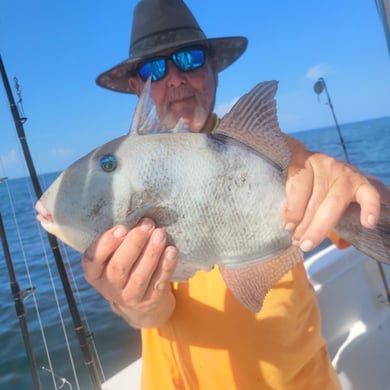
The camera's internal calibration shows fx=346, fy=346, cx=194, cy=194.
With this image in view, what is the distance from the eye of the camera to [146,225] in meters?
1.24

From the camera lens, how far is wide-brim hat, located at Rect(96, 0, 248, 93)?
91.2 inches

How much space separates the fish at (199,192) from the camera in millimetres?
1239

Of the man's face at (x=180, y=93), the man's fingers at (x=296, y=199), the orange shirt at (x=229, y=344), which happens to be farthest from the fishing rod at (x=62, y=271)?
the man's fingers at (x=296, y=199)

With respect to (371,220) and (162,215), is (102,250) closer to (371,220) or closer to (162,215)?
(162,215)

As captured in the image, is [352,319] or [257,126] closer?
[257,126]

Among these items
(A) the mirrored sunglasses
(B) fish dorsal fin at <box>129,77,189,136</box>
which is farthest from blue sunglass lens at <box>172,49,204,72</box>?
(B) fish dorsal fin at <box>129,77,189,136</box>

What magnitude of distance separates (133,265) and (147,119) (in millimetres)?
566

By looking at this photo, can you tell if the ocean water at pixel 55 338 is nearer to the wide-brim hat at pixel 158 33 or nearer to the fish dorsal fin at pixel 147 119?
the wide-brim hat at pixel 158 33

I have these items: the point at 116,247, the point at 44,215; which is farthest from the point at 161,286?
the point at 44,215

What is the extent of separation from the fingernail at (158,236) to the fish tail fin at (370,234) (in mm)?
698

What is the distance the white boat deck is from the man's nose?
2321 millimetres

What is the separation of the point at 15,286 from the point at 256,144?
234cm

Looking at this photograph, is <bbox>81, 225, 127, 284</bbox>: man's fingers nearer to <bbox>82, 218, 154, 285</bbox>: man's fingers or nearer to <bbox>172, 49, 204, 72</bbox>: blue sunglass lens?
<bbox>82, 218, 154, 285</bbox>: man's fingers

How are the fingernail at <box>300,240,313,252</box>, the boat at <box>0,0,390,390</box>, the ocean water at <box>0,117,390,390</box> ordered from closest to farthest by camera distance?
the fingernail at <box>300,240,313,252</box> → the boat at <box>0,0,390,390</box> → the ocean water at <box>0,117,390,390</box>
